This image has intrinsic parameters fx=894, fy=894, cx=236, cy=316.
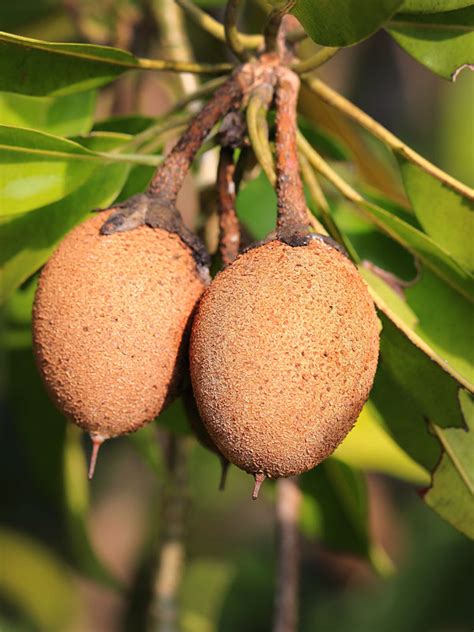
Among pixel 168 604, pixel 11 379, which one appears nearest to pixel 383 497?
pixel 168 604

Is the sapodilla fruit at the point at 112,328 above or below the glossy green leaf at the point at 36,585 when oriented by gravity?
above

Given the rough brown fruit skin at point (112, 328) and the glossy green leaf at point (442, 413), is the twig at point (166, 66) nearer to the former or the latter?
the rough brown fruit skin at point (112, 328)

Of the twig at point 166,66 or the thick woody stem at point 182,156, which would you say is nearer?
the thick woody stem at point 182,156

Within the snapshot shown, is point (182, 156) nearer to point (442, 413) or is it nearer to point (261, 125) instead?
point (261, 125)

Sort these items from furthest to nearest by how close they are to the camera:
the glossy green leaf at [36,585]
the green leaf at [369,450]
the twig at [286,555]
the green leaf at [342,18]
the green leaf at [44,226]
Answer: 1. the glossy green leaf at [36,585]
2. the twig at [286,555]
3. the green leaf at [369,450]
4. the green leaf at [44,226]
5. the green leaf at [342,18]

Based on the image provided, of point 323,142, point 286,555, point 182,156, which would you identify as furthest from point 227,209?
point 286,555

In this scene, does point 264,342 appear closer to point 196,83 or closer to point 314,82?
point 314,82

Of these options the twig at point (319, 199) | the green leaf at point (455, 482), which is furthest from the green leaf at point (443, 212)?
the green leaf at point (455, 482)

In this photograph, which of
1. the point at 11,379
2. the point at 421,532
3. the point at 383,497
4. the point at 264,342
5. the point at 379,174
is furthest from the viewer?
the point at 383,497
